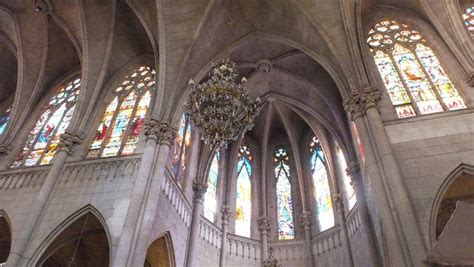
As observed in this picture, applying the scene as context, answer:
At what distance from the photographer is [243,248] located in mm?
15430

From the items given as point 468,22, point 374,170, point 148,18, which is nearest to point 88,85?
point 148,18

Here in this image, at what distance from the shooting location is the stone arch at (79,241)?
34.7 feet

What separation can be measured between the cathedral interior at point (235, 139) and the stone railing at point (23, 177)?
48mm

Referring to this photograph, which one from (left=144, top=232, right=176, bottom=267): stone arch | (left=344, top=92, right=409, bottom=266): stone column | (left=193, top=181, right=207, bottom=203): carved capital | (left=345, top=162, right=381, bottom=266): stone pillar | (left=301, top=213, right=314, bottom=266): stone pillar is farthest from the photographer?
(left=301, top=213, right=314, bottom=266): stone pillar

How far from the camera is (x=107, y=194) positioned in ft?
36.6

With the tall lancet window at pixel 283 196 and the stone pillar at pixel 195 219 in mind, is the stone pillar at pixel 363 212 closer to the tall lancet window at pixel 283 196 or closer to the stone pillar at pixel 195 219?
the tall lancet window at pixel 283 196

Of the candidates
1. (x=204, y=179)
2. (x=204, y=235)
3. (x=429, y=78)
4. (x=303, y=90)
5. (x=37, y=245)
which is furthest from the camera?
(x=303, y=90)

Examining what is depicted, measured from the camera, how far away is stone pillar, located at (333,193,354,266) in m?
13.3

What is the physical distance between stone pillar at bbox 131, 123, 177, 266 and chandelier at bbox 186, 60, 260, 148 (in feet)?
10.2

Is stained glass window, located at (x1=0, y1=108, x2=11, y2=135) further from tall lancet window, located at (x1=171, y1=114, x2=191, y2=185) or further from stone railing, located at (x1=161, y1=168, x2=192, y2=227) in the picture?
stone railing, located at (x1=161, y1=168, x2=192, y2=227)

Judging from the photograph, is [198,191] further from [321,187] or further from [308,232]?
[321,187]

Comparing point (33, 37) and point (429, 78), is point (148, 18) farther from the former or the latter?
point (429, 78)

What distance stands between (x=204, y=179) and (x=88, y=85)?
5823mm

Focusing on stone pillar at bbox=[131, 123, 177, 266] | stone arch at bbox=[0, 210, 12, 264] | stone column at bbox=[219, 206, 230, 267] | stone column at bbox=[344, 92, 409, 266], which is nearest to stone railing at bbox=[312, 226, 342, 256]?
stone column at bbox=[219, 206, 230, 267]
